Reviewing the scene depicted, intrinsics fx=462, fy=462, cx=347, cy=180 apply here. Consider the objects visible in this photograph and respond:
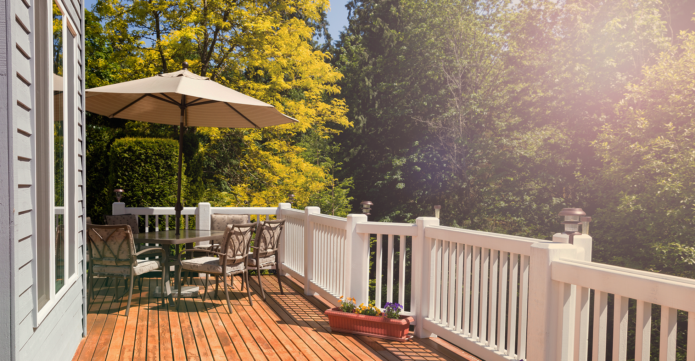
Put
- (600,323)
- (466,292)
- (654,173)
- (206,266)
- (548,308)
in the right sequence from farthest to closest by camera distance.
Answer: (654,173)
(206,266)
(466,292)
(548,308)
(600,323)

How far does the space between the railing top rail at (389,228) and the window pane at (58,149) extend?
2.29m

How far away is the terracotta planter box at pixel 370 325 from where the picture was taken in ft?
12.1

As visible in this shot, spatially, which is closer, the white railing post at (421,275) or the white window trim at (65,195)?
the white window trim at (65,195)

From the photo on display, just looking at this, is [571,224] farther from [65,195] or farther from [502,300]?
[65,195]

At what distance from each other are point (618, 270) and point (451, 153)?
16.4 meters

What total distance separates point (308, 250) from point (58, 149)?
123 inches

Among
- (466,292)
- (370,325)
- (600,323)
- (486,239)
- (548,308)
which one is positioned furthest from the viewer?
(370,325)

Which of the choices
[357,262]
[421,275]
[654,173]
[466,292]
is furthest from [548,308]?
[654,173]

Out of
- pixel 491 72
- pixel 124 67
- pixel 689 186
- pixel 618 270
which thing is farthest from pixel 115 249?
pixel 491 72

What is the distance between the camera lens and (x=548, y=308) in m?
2.37

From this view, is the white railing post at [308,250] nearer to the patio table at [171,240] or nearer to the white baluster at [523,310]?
the patio table at [171,240]

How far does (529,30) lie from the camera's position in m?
15.5

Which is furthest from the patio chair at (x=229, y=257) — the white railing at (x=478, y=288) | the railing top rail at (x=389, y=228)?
the white railing at (x=478, y=288)

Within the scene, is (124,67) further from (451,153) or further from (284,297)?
(451,153)
